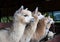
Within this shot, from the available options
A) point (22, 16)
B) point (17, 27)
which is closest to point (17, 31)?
point (17, 27)

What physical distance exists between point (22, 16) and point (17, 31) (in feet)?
0.71

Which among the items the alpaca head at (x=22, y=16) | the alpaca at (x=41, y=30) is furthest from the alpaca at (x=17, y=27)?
the alpaca at (x=41, y=30)

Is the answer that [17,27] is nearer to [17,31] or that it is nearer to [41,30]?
[17,31]

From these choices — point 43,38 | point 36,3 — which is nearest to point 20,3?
point 36,3

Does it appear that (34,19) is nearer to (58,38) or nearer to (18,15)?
(18,15)

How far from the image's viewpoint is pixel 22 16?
3.24m

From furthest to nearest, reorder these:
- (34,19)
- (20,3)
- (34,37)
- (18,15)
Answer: (20,3) < (34,37) < (34,19) < (18,15)

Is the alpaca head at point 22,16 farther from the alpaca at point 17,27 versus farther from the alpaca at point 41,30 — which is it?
the alpaca at point 41,30

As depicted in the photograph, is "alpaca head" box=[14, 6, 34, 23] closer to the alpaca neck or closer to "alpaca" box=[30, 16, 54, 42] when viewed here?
the alpaca neck

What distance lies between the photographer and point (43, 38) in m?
4.08

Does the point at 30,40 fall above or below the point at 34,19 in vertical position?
below

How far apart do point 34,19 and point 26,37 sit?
0.97 feet

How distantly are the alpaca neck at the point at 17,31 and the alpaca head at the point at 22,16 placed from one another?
2.4 inches

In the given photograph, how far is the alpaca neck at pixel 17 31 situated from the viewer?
322 cm
